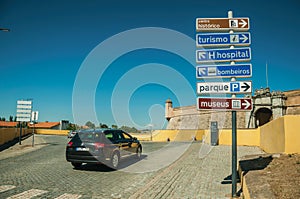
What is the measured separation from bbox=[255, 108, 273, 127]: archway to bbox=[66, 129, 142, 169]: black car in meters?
38.7

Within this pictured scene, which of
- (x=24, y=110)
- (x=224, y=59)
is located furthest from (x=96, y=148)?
(x=24, y=110)

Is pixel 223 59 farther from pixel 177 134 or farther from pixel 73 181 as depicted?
pixel 177 134

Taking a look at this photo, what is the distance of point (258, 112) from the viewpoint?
44031 millimetres

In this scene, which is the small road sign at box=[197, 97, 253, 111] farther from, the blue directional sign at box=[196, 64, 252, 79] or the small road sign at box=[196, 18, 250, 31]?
the small road sign at box=[196, 18, 250, 31]

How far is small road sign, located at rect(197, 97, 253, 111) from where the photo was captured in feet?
20.2

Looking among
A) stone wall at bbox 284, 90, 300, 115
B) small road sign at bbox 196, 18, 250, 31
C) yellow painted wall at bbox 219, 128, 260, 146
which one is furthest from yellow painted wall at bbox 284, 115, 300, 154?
stone wall at bbox 284, 90, 300, 115

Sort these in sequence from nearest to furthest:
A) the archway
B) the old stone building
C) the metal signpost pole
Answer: the metal signpost pole, the old stone building, the archway

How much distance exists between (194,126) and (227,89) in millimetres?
47302

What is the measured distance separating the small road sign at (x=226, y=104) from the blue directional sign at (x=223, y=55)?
42.3 inches

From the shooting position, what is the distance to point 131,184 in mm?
7555

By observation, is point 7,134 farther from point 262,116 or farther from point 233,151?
point 262,116

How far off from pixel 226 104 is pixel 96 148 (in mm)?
5361

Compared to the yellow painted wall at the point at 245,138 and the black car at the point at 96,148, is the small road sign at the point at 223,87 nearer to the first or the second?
the black car at the point at 96,148

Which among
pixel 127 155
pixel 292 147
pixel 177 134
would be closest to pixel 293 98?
pixel 177 134
